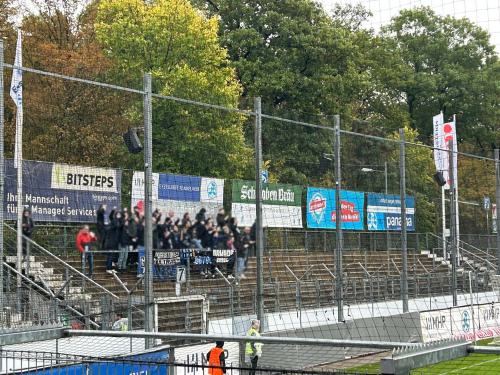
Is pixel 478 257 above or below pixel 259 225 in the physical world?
below

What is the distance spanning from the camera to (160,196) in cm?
1384

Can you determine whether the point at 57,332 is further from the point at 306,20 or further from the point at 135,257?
the point at 306,20

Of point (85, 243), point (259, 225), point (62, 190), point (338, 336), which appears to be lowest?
point (338, 336)

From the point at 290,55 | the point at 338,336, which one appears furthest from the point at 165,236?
the point at 290,55

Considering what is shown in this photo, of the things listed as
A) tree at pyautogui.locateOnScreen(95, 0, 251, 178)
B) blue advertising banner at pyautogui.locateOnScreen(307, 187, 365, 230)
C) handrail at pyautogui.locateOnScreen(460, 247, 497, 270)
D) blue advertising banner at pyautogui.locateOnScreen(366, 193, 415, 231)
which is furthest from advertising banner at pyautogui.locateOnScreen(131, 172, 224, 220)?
handrail at pyautogui.locateOnScreen(460, 247, 497, 270)

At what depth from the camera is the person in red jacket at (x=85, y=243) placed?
1314 centimetres

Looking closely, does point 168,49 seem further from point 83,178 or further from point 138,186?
point 83,178

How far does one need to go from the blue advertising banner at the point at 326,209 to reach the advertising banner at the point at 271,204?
290 mm

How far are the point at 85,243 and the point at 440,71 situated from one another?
1843 inches

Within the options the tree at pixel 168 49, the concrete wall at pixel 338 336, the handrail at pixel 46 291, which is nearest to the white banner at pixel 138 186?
the handrail at pixel 46 291

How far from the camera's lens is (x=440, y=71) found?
57250mm

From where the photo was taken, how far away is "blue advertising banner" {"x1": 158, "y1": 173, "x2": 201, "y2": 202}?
14.0 m

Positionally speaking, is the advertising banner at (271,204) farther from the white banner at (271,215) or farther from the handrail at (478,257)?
the handrail at (478,257)

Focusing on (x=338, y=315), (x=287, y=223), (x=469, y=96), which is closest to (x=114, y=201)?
(x=287, y=223)
